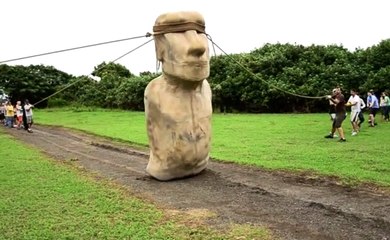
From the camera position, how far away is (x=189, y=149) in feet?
34.4

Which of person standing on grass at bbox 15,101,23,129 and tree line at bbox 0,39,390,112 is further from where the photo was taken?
tree line at bbox 0,39,390,112

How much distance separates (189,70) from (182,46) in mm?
489

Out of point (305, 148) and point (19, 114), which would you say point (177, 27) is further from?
point (19, 114)

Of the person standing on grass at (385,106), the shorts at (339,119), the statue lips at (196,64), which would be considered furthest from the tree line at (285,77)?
the statue lips at (196,64)

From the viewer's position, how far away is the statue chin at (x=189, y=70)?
9.95 meters

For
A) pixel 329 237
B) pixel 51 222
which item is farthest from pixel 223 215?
pixel 51 222

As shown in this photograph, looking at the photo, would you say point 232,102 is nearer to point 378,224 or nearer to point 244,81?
point 244,81

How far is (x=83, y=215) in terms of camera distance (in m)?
7.41

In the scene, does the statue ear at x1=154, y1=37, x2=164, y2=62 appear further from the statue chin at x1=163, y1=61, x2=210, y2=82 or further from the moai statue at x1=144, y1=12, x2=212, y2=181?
the statue chin at x1=163, y1=61, x2=210, y2=82

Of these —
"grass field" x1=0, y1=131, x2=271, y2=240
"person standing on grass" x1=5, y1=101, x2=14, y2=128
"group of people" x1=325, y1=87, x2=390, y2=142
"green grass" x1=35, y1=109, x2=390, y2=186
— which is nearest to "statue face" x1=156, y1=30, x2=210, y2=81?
"grass field" x1=0, y1=131, x2=271, y2=240

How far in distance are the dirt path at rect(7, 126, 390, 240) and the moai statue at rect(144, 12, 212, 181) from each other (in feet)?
1.52

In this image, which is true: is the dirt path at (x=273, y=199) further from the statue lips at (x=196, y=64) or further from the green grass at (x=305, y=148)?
the statue lips at (x=196, y=64)

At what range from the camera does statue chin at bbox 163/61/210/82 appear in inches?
392

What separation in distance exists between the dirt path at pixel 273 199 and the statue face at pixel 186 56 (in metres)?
2.21
